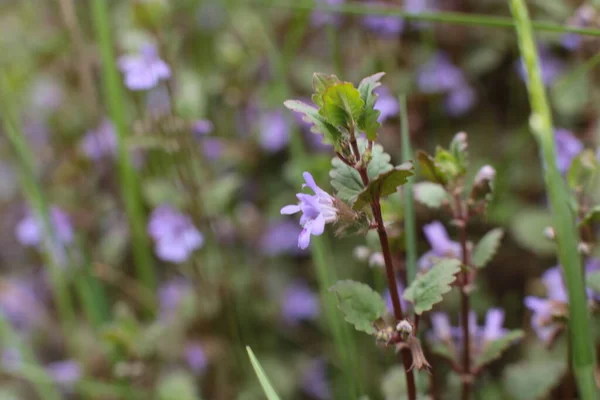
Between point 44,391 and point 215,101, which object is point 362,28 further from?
point 44,391

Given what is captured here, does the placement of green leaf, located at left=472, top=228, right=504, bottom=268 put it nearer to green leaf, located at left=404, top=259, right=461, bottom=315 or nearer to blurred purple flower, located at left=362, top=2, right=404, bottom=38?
green leaf, located at left=404, top=259, right=461, bottom=315

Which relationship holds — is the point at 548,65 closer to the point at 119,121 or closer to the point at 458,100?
the point at 458,100

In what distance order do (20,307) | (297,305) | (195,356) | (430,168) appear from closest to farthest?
(430,168) < (195,356) < (297,305) < (20,307)

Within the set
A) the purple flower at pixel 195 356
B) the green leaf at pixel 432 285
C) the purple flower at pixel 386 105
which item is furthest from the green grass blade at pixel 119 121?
the green leaf at pixel 432 285

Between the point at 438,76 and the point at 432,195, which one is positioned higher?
the point at 438,76

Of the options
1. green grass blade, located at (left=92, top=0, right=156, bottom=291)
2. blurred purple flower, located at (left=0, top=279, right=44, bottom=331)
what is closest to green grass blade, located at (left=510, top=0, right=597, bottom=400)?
green grass blade, located at (left=92, top=0, right=156, bottom=291)

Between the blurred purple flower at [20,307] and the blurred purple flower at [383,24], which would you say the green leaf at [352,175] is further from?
the blurred purple flower at [20,307]

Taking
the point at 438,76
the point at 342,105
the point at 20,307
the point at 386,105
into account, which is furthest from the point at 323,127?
the point at 20,307

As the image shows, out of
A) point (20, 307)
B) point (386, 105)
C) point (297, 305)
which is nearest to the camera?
point (386, 105)
